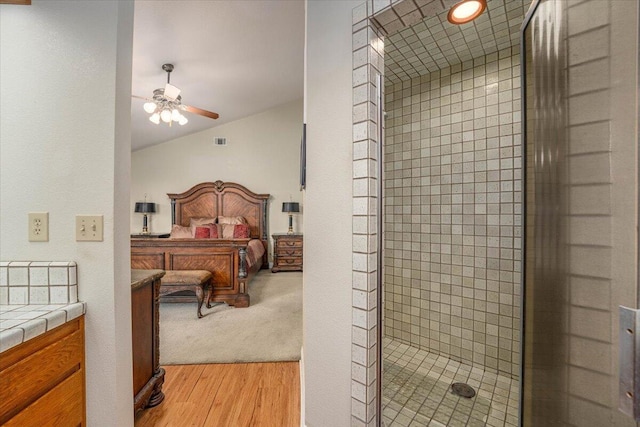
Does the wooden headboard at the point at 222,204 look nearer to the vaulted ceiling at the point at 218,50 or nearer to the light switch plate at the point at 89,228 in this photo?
the vaulted ceiling at the point at 218,50

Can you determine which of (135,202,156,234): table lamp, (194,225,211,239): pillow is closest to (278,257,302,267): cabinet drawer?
(194,225,211,239): pillow

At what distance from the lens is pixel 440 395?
1693 millimetres

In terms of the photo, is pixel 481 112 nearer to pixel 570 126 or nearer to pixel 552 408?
pixel 570 126

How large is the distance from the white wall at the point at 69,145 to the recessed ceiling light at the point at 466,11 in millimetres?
1542

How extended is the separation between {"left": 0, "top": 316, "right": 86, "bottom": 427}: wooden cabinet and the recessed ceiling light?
214 cm

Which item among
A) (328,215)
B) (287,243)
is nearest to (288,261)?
(287,243)

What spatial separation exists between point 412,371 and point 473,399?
41cm

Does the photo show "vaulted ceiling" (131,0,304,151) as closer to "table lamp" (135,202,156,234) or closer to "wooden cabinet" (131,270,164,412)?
"table lamp" (135,202,156,234)

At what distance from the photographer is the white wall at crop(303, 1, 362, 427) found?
1120 millimetres

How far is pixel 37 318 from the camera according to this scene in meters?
0.90

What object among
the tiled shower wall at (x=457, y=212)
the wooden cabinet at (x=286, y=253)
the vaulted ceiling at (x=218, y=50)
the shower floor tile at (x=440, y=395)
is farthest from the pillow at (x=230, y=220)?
the shower floor tile at (x=440, y=395)

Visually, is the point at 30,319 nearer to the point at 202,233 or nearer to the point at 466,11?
the point at 466,11

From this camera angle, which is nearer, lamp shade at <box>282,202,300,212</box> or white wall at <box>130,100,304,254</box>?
lamp shade at <box>282,202,300,212</box>

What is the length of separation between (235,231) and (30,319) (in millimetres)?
4370
